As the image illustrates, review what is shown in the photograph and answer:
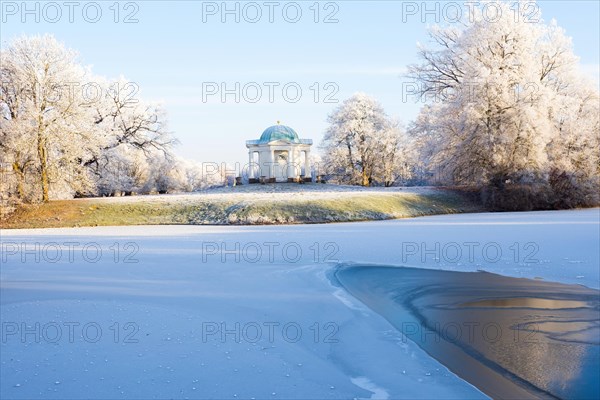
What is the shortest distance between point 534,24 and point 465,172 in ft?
38.5

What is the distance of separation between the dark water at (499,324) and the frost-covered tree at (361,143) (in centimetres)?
4755

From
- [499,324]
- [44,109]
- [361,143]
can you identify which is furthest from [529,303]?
[361,143]

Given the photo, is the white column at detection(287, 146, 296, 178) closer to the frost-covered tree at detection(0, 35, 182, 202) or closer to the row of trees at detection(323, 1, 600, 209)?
the row of trees at detection(323, 1, 600, 209)

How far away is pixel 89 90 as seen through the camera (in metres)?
32.4

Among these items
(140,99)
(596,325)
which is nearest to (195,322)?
(596,325)

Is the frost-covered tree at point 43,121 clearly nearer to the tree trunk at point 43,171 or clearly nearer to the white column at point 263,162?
the tree trunk at point 43,171

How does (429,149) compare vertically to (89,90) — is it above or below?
below

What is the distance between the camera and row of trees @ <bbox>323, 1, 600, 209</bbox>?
97.2 ft

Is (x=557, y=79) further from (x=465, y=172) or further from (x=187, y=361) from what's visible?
(x=187, y=361)

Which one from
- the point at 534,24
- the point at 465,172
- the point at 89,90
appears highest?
the point at 534,24

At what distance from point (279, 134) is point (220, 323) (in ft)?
146

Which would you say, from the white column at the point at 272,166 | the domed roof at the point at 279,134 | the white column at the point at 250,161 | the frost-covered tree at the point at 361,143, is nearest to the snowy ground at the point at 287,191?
the white column at the point at 272,166

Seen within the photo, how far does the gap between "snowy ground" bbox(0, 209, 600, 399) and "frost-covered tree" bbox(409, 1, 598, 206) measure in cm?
1820

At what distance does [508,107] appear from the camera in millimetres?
29672
